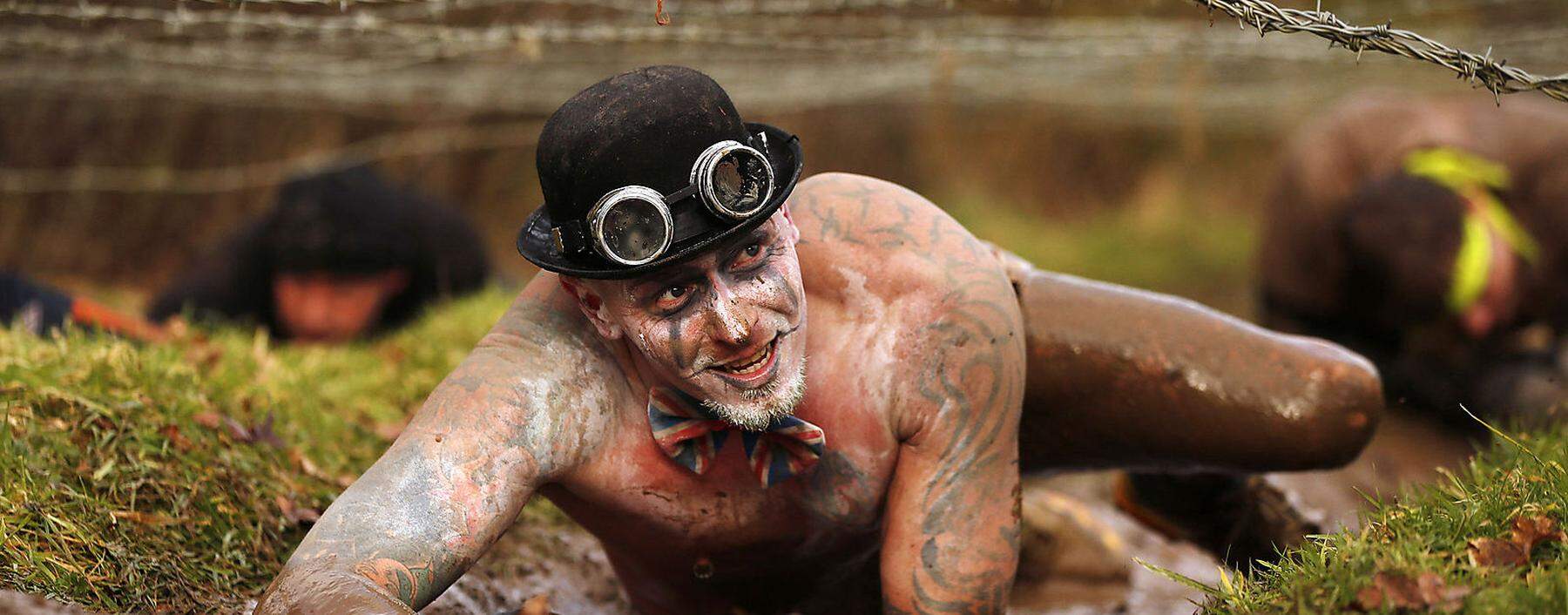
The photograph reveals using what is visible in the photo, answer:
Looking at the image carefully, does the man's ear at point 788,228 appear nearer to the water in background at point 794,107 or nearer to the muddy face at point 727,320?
the muddy face at point 727,320

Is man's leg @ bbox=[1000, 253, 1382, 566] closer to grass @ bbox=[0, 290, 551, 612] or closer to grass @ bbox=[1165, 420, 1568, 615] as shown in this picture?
grass @ bbox=[1165, 420, 1568, 615]

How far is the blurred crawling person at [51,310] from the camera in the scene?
5.07 meters

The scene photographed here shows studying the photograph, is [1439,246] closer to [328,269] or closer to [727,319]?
[727,319]

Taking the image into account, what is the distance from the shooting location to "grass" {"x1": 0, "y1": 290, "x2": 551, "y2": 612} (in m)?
2.98

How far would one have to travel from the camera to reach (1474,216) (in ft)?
20.7

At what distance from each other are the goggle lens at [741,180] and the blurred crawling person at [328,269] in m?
4.35

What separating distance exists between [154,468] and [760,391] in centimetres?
154

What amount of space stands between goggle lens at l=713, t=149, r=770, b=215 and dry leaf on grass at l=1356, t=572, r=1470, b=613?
1184 millimetres

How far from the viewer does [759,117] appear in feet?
32.8

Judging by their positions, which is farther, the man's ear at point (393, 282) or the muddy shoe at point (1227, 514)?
the man's ear at point (393, 282)

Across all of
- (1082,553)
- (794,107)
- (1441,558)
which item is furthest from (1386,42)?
(794,107)

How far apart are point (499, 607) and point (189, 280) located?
405 cm

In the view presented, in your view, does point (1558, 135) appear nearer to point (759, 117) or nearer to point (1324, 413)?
point (1324, 413)

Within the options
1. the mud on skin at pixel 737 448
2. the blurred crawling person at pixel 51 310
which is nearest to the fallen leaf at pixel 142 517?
the mud on skin at pixel 737 448
